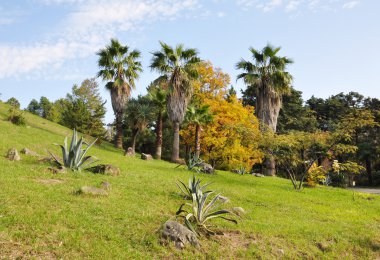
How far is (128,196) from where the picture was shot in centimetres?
1020

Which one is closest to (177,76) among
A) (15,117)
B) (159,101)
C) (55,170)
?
(159,101)

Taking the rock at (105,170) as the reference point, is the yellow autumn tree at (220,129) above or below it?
above

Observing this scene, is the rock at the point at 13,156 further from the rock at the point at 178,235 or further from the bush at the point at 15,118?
the bush at the point at 15,118

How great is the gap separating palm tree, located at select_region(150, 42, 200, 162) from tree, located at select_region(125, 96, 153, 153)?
10.2ft

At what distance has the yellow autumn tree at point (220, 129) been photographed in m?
31.0

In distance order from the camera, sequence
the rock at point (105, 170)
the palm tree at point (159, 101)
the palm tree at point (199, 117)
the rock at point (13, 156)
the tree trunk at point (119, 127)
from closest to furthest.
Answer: the rock at point (13, 156)
the rock at point (105, 170)
the palm tree at point (199, 117)
the palm tree at point (159, 101)
the tree trunk at point (119, 127)

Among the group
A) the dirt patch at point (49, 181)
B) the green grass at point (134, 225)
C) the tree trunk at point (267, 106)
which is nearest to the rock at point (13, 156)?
the green grass at point (134, 225)

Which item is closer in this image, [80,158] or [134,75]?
[80,158]

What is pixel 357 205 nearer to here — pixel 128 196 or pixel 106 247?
pixel 128 196

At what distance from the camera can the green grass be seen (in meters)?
6.19

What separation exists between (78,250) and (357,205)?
1345 centimetres

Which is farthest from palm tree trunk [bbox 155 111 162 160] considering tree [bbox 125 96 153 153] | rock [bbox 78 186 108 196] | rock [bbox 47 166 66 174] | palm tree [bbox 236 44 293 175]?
rock [bbox 78 186 108 196]

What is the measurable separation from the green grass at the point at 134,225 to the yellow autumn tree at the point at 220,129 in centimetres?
1697

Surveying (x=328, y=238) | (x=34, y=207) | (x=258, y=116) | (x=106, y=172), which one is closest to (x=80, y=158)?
(x=106, y=172)
